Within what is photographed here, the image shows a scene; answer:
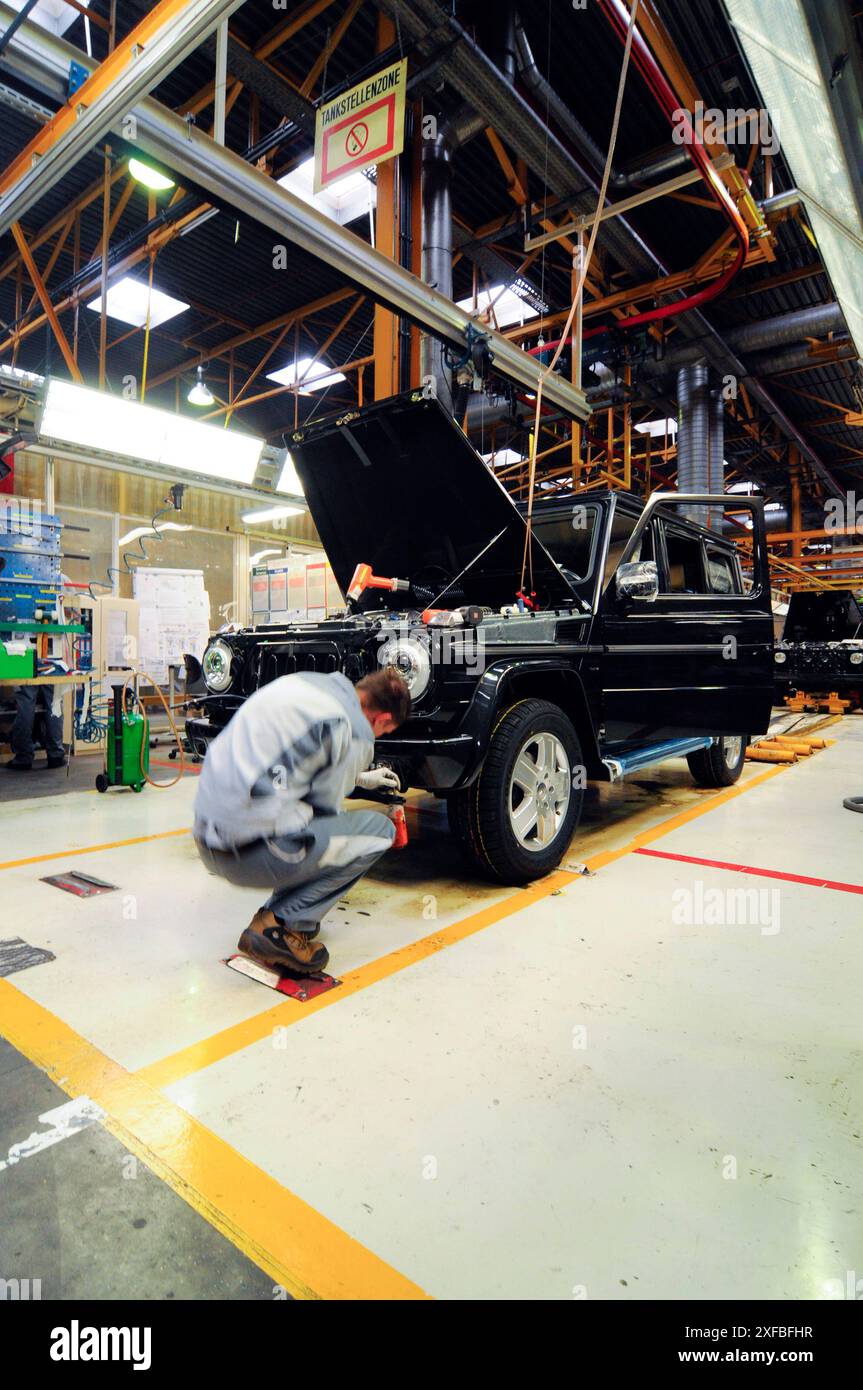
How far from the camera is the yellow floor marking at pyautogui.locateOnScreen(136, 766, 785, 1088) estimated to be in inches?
66.4

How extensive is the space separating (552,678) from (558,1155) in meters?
2.06

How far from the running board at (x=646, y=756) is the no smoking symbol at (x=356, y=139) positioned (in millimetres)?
3974

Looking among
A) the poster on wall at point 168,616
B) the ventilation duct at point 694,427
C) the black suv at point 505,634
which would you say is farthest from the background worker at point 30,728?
the ventilation duct at point 694,427

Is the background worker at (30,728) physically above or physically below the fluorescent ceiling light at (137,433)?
below

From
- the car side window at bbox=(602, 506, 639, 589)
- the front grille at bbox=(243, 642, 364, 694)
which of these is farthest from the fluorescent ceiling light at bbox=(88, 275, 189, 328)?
the car side window at bbox=(602, 506, 639, 589)

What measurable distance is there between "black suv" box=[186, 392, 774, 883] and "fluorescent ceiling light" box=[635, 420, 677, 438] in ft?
29.5

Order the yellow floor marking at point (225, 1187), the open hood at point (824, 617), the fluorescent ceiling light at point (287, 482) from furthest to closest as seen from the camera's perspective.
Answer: the open hood at point (824, 617) < the fluorescent ceiling light at point (287, 482) < the yellow floor marking at point (225, 1187)

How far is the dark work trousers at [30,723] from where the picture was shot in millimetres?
6121

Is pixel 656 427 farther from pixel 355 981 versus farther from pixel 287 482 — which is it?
pixel 355 981

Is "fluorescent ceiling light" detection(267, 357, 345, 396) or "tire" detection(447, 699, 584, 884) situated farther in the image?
"fluorescent ceiling light" detection(267, 357, 345, 396)

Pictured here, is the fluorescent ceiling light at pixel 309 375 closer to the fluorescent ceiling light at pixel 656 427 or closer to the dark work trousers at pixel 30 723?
the fluorescent ceiling light at pixel 656 427

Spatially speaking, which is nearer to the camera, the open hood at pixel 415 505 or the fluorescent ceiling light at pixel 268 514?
the open hood at pixel 415 505

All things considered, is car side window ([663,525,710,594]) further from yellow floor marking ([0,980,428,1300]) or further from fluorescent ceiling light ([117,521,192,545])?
fluorescent ceiling light ([117,521,192,545])
